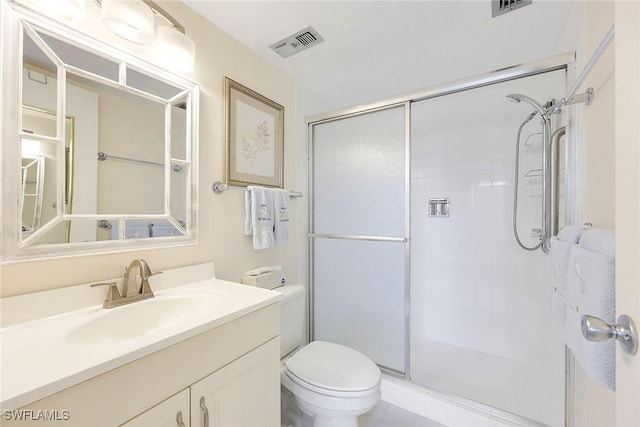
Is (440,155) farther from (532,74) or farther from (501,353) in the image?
(501,353)

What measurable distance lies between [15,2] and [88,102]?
12.2 inches

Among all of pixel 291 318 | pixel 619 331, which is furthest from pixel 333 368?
pixel 619 331

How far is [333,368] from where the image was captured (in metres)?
1.31

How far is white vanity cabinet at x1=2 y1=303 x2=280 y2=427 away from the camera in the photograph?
58cm

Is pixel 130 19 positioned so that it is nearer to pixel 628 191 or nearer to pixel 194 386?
pixel 194 386

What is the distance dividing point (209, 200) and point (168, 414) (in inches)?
36.7

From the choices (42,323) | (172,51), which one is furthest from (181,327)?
(172,51)

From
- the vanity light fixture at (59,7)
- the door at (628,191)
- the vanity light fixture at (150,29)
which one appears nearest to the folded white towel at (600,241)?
the door at (628,191)

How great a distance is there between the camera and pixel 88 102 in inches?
39.6

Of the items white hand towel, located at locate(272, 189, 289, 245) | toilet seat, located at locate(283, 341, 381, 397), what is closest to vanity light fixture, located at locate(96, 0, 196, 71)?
white hand towel, located at locate(272, 189, 289, 245)

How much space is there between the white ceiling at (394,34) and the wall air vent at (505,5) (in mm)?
27

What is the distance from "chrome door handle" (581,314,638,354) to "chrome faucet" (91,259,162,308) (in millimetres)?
1310

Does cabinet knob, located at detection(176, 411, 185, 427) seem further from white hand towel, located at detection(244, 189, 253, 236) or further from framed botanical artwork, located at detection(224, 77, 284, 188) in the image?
framed botanical artwork, located at detection(224, 77, 284, 188)

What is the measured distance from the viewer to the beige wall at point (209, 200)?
0.93m
